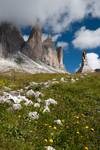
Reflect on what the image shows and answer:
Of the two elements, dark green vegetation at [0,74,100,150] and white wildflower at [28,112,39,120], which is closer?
dark green vegetation at [0,74,100,150]

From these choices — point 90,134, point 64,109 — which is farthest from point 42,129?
point 64,109

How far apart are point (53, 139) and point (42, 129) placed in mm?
985

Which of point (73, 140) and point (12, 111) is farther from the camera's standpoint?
point (12, 111)

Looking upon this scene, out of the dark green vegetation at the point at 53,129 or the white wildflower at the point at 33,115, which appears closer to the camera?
the dark green vegetation at the point at 53,129

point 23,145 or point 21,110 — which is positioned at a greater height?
point 21,110

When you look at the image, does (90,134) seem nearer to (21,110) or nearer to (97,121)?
(97,121)

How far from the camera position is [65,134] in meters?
13.9

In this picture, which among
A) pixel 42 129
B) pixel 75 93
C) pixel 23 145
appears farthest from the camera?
pixel 75 93

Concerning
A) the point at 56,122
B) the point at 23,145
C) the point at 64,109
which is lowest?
the point at 23,145

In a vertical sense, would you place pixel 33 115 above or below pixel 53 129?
above

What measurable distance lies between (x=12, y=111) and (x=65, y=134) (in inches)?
135

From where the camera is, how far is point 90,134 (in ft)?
47.4

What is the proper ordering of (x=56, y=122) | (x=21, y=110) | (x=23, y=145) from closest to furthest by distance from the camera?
1. (x=23, y=145)
2. (x=56, y=122)
3. (x=21, y=110)

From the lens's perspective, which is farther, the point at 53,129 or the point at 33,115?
the point at 33,115
